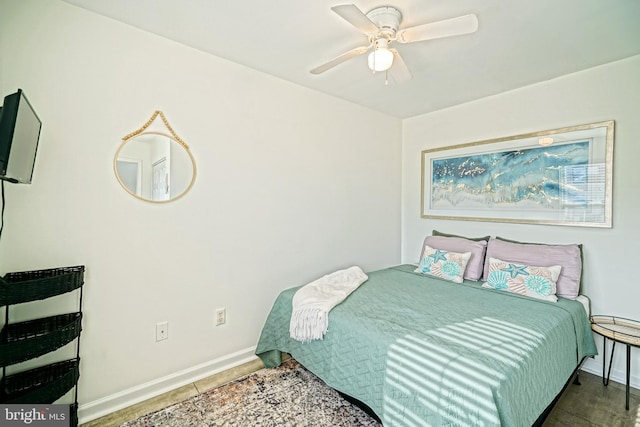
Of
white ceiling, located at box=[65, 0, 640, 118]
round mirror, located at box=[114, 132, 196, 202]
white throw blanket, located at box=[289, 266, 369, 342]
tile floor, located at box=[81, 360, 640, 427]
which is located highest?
white ceiling, located at box=[65, 0, 640, 118]

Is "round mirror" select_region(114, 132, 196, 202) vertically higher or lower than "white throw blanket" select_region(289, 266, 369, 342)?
higher

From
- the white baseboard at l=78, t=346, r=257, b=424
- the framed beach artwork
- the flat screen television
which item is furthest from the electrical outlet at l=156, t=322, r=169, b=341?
the framed beach artwork

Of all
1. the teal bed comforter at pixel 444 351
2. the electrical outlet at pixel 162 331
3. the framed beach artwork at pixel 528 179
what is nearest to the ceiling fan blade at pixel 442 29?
the teal bed comforter at pixel 444 351

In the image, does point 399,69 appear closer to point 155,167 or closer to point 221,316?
point 155,167

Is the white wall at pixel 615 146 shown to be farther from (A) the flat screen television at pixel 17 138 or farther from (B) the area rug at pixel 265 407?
(A) the flat screen television at pixel 17 138

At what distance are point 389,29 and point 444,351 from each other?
68.0 inches

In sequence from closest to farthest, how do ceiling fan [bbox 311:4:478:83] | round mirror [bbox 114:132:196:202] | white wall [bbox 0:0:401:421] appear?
ceiling fan [bbox 311:4:478:83] → white wall [bbox 0:0:401:421] → round mirror [bbox 114:132:196:202]

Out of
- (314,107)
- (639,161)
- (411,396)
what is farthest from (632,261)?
(314,107)

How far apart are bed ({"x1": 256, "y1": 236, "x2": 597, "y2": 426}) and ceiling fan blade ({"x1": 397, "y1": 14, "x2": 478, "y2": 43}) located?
1.58m

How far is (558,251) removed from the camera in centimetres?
239

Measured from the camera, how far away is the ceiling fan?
142 cm

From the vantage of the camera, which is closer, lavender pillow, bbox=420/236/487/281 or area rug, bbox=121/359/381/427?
area rug, bbox=121/359/381/427

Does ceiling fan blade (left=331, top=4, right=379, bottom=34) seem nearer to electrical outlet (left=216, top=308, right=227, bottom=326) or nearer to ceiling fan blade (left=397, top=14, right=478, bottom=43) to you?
ceiling fan blade (left=397, top=14, right=478, bottom=43)

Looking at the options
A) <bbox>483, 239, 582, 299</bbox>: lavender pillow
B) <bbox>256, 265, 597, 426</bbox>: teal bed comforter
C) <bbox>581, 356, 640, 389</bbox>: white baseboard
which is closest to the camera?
<bbox>256, 265, 597, 426</bbox>: teal bed comforter
